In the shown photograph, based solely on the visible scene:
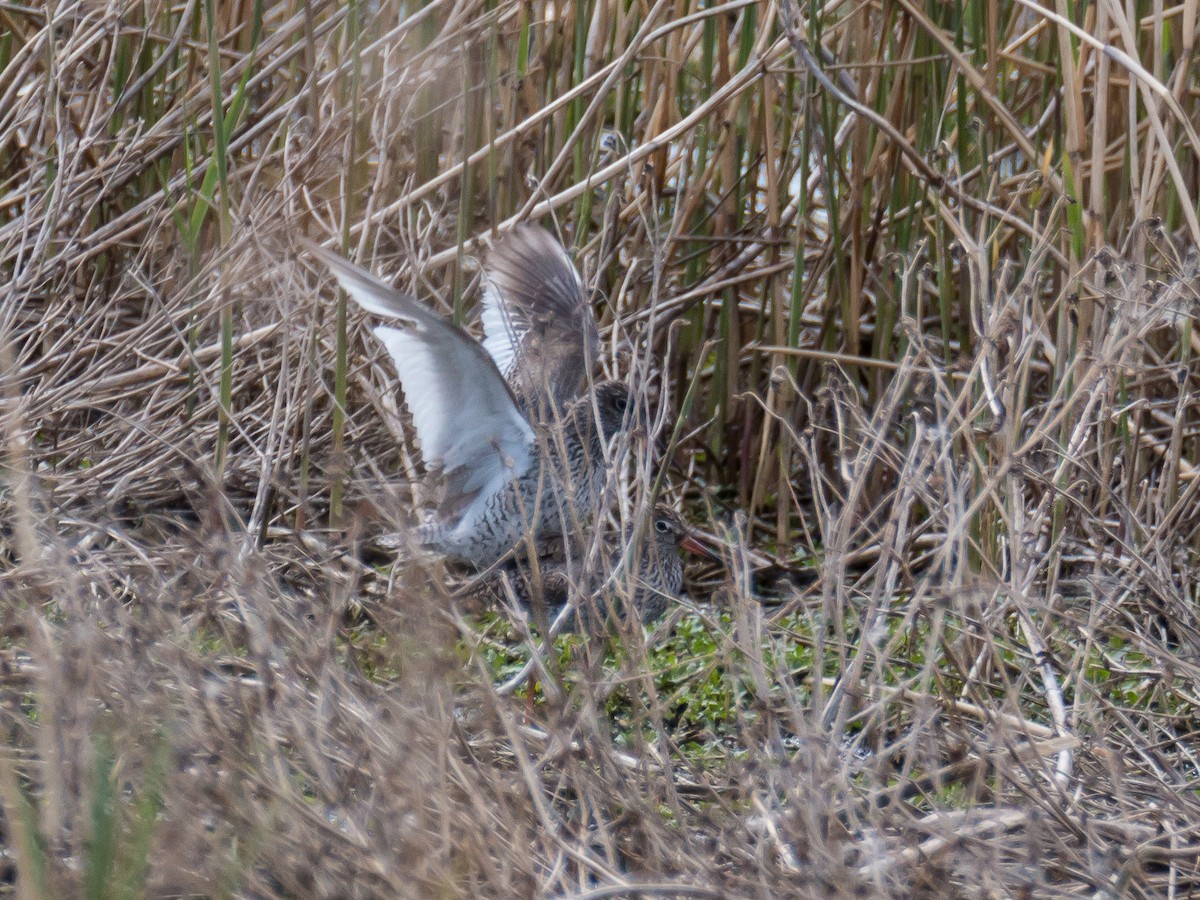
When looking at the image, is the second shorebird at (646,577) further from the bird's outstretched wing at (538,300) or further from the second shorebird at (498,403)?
the bird's outstretched wing at (538,300)

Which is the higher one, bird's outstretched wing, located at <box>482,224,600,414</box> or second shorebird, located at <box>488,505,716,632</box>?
bird's outstretched wing, located at <box>482,224,600,414</box>

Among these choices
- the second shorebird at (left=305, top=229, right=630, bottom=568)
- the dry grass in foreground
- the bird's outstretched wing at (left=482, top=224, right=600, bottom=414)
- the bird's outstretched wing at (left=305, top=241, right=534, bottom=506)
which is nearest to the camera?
the dry grass in foreground

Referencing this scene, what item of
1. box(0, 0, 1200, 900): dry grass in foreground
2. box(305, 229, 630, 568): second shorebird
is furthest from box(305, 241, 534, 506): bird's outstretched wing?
box(0, 0, 1200, 900): dry grass in foreground

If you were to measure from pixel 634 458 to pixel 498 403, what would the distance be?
0.47 metres

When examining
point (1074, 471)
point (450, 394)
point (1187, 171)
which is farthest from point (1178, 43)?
point (450, 394)

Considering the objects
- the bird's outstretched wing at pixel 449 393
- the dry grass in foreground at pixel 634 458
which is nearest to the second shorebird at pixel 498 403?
the bird's outstretched wing at pixel 449 393

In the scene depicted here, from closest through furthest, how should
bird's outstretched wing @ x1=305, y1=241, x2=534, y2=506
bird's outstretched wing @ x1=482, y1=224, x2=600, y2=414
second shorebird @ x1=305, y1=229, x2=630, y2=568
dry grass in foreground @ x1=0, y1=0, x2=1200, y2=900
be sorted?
dry grass in foreground @ x1=0, y1=0, x2=1200, y2=900
bird's outstretched wing @ x1=305, y1=241, x2=534, y2=506
second shorebird @ x1=305, y1=229, x2=630, y2=568
bird's outstretched wing @ x1=482, y1=224, x2=600, y2=414

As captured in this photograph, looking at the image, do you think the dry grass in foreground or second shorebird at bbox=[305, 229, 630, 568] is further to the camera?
second shorebird at bbox=[305, 229, 630, 568]

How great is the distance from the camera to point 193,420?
332 cm

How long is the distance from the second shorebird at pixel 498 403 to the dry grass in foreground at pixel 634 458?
5.4 inches

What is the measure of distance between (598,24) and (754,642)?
2.31 m

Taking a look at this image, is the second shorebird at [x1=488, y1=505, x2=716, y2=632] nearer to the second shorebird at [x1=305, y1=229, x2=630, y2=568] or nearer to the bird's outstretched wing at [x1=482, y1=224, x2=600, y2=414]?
the second shorebird at [x1=305, y1=229, x2=630, y2=568]

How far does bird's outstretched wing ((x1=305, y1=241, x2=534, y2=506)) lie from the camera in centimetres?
280

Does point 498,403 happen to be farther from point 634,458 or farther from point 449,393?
point 634,458
